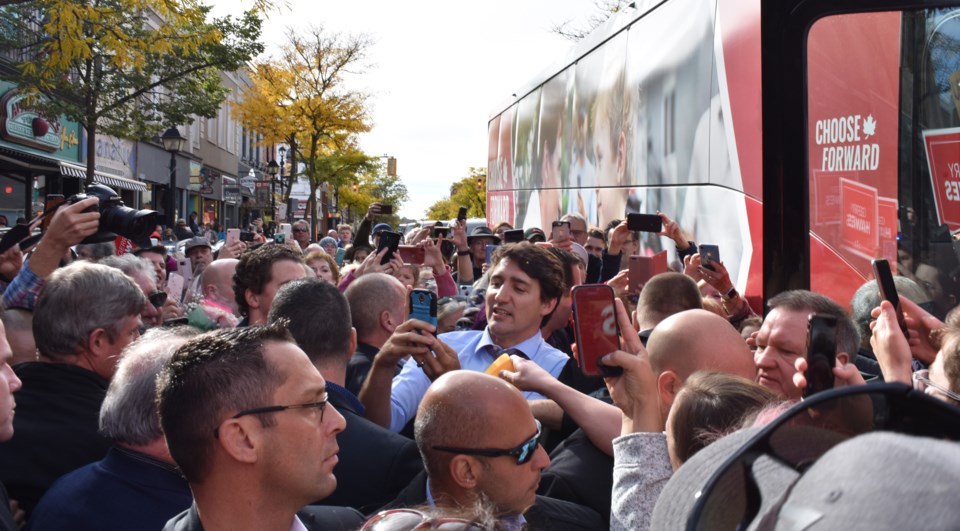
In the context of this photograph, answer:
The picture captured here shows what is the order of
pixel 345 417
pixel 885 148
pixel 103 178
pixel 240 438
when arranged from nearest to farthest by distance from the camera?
pixel 240 438, pixel 345 417, pixel 885 148, pixel 103 178

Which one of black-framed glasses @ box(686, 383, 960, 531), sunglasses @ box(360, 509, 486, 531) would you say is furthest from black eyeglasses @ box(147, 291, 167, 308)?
black-framed glasses @ box(686, 383, 960, 531)

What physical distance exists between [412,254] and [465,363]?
308 cm

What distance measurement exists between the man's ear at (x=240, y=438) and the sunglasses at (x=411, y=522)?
3.05 ft

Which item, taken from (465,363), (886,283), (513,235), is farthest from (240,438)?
(513,235)

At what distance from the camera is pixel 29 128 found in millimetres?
27953

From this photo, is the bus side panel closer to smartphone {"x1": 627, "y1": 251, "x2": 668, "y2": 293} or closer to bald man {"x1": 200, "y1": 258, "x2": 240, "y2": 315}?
smartphone {"x1": 627, "y1": 251, "x2": 668, "y2": 293}

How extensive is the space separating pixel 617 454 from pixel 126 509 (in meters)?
1.60

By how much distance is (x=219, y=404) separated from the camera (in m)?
2.59

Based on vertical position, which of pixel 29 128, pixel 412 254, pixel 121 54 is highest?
pixel 29 128

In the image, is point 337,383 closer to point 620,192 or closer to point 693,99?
point 693,99

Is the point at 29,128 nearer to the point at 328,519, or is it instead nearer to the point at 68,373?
the point at 68,373

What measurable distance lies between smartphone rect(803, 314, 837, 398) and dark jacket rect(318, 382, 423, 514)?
2.02m

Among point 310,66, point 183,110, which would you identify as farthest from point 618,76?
point 310,66

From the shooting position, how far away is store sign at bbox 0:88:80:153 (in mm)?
26047
